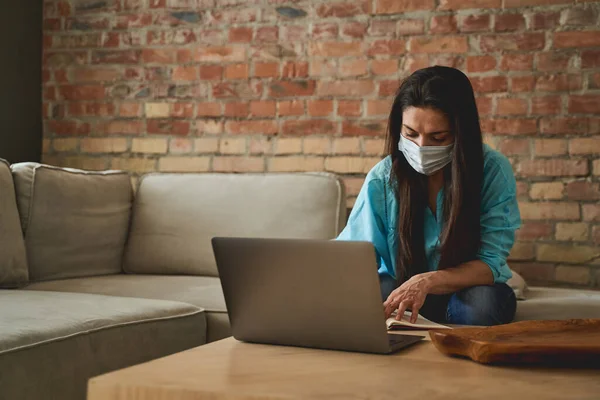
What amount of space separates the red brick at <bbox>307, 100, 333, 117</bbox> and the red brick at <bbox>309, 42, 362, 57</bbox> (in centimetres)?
18

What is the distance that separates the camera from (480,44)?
2.93 m

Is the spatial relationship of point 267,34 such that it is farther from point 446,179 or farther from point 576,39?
point 446,179

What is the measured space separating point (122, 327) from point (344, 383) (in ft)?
3.12

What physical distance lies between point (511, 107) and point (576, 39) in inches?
12.7

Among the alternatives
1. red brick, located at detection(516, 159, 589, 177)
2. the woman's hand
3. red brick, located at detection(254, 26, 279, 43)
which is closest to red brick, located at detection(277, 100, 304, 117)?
red brick, located at detection(254, 26, 279, 43)

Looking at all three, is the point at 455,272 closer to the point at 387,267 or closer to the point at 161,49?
the point at 387,267

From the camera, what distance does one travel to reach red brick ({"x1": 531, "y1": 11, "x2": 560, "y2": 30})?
9.33 feet

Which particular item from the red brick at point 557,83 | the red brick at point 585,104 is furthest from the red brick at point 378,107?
the red brick at point 585,104

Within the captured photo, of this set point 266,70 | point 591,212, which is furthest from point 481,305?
point 266,70

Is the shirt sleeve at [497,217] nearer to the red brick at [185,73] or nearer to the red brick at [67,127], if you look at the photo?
the red brick at [185,73]

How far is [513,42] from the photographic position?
114 inches

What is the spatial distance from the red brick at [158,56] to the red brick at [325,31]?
629mm

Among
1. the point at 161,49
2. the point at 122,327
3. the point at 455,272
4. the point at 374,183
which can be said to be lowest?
the point at 122,327

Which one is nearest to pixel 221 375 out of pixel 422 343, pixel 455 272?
pixel 422 343
